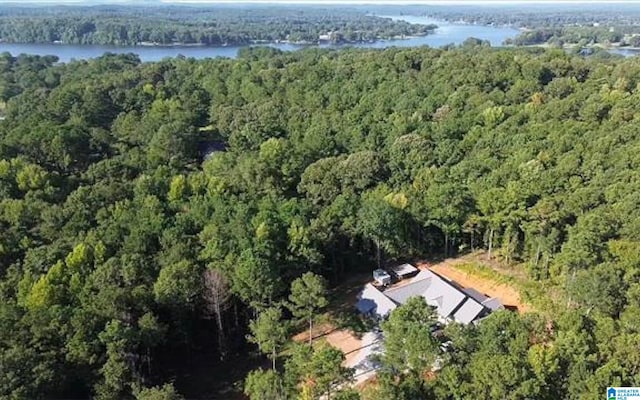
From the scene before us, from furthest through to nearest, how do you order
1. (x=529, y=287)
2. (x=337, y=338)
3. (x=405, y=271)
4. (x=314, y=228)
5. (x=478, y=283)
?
1. (x=405, y=271)
2. (x=478, y=283)
3. (x=314, y=228)
4. (x=529, y=287)
5. (x=337, y=338)

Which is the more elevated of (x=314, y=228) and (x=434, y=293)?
(x=314, y=228)

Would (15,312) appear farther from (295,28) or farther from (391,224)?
(295,28)

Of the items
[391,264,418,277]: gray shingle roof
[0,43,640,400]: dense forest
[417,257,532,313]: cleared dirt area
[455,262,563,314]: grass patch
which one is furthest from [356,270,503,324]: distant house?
[0,43,640,400]: dense forest

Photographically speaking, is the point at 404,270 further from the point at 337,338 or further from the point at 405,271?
the point at 337,338

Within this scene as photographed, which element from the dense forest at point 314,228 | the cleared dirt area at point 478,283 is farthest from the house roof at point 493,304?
the dense forest at point 314,228

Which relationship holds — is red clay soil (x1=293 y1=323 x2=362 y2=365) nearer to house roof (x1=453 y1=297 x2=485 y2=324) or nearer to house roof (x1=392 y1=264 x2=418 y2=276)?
house roof (x1=453 y1=297 x2=485 y2=324)

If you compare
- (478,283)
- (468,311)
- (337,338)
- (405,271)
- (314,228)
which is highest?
(314,228)

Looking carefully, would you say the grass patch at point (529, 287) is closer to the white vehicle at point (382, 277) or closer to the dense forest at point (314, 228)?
the dense forest at point (314, 228)

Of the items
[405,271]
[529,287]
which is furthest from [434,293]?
[529,287]
